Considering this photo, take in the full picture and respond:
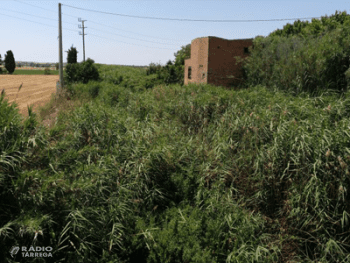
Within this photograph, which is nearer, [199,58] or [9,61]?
[199,58]

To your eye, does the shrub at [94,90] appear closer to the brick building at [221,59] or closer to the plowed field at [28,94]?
the plowed field at [28,94]

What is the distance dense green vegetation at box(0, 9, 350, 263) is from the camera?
158 inches

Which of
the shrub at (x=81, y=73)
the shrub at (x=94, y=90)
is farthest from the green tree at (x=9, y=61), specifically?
the shrub at (x=94, y=90)

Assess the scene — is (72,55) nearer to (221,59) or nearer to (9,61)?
(9,61)

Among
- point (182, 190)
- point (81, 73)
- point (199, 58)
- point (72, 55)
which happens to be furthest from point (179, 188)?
point (72, 55)

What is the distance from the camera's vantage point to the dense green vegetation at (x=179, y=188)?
4.02 meters

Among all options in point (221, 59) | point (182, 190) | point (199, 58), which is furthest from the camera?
point (199, 58)

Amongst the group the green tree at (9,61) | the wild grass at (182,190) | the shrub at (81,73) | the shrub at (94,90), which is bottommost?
the wild grass at (182,190)

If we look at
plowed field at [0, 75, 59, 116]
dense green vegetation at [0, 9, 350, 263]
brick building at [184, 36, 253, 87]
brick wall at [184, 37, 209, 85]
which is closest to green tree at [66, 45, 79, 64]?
plowed field at [0, 75, 59, 116]

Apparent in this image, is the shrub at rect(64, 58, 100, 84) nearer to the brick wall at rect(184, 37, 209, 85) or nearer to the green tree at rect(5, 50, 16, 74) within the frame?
the brick wall at rect(184, 37, 209, 85)

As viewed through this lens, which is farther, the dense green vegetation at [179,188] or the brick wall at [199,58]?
the brick wall at [199,58]

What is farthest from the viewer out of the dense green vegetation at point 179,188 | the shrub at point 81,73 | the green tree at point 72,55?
the green tree at point 72,55

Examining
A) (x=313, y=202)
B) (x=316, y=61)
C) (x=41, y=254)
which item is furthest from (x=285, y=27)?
(x=41, y=254)

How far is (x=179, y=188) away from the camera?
5.34 m
